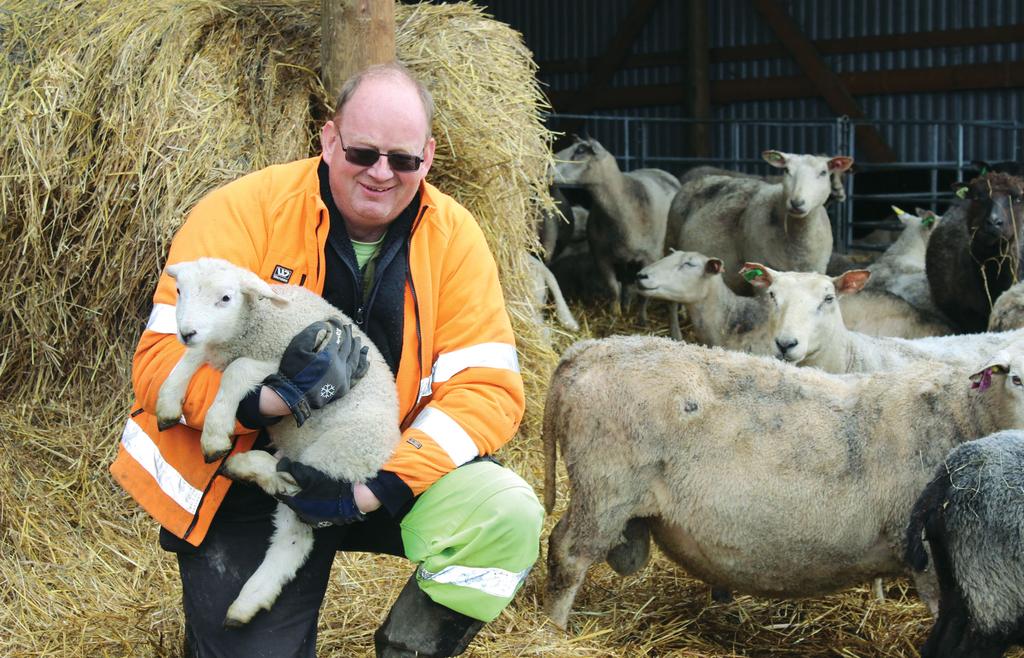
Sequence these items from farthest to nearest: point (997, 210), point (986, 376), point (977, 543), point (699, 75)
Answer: point (699, 75) < point (997, 210) < point (986, 376) < point (977, 543)

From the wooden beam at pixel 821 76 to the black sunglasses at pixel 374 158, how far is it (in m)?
10.2

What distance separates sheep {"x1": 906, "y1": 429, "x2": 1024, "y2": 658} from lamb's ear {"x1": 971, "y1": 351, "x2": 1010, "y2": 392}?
0.42 metres

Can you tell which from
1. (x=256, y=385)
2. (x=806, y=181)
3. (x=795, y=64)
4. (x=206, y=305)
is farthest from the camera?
(x=795, y=64)

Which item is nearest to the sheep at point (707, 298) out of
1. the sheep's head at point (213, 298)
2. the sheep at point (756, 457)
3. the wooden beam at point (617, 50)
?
the sheep at point (756, 457)

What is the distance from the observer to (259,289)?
2.72 meters

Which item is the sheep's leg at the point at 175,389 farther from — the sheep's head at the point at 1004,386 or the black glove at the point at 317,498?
the sheep's head at the point at 1004,386

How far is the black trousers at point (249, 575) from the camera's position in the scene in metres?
2.88

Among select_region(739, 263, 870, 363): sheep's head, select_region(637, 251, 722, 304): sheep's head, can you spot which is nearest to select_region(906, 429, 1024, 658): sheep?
select_region(739, 263, 870, 363): sheep's head

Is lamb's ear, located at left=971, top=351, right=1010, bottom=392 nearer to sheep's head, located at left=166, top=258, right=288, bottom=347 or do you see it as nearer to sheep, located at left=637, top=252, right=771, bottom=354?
sheep's head, located at left=166, top=258, right=288, bottom=347

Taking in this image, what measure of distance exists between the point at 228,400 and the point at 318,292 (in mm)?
443

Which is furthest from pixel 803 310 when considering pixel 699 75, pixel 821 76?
pixel 699 75

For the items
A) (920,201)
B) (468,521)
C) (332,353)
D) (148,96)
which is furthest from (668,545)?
(920,201)

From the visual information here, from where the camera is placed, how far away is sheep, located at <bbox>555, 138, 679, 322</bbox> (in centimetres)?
935

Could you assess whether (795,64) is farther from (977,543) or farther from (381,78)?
(381,78)
